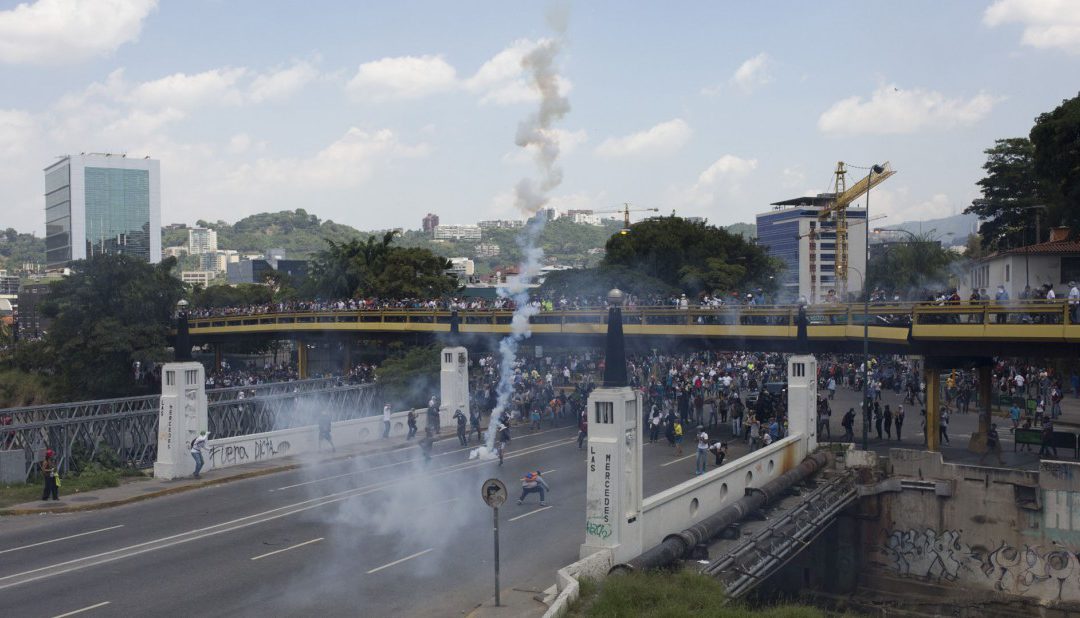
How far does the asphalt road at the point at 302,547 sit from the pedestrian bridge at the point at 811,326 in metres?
8.96

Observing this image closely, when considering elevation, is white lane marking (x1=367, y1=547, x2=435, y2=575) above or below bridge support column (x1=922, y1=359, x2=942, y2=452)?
below

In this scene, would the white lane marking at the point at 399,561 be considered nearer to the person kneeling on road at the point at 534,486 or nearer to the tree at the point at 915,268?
the person kneeling on road at the point at 534,486

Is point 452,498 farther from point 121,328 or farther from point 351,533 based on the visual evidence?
point 121,328

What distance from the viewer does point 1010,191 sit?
79.6 meters

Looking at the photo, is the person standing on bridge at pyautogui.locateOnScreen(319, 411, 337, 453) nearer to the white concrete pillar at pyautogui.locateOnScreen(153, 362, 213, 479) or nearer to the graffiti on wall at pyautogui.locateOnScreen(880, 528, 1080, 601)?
the white concrete pillar at pyautogui.locateOnScreen(153, 362, 213, 479)

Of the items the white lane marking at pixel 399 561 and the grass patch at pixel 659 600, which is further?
the white lane marking at pixel 399 561

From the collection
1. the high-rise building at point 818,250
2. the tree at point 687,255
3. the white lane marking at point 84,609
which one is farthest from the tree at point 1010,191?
the high-rise building at point 818,250

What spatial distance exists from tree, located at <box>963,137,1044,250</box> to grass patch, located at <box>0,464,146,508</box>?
68482mm

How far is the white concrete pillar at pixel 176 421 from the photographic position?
31484mm

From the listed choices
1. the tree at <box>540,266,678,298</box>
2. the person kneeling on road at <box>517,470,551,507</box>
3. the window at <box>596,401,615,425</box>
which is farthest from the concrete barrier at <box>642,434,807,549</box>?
the tree at <box>540,266,678,298</box>

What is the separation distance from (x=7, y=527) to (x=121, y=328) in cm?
4019

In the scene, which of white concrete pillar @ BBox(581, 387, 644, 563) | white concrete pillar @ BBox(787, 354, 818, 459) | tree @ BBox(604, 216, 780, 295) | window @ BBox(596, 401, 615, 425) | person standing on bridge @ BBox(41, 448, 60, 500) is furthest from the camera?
tree @ BBox(604, 216, 780, 295)

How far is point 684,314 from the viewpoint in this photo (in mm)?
41906

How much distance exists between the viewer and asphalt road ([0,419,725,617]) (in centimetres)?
1845
